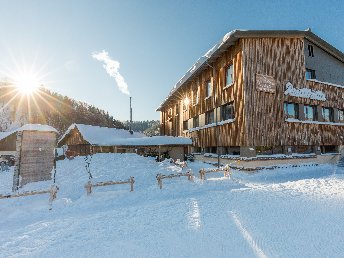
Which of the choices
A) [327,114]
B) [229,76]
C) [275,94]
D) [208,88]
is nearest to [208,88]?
[208,88]

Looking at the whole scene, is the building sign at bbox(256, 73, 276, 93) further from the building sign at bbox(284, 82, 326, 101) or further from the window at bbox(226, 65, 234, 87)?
the window at bbox(226, 65, 234, 87)

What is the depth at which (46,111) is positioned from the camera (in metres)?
69.1

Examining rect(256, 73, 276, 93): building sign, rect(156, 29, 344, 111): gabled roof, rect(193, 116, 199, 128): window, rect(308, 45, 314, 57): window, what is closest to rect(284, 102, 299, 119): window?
rect(256, 73, 276, 93): building sign

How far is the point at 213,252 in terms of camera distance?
475 centimetres

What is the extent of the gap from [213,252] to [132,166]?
583 inches

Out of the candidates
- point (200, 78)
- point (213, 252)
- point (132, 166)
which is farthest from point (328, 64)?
point (213, 252)

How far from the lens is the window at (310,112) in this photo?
18922 mm

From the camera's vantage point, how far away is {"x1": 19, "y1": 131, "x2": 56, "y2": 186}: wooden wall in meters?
13.7

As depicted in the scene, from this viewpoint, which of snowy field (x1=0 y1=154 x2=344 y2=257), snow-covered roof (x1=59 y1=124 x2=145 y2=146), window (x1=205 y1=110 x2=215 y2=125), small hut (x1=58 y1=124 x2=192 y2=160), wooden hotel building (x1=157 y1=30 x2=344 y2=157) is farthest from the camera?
snow-covered roof (x1=59 y1=124 x2=145 y2=146)

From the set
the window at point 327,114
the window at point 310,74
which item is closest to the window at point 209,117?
the window at point 310,74

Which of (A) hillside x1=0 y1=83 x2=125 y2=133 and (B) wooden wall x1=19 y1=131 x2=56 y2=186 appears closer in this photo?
(B) wooden wall x1=19 y1=131 x2=56 y2=186

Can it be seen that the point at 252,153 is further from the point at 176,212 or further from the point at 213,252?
the point at 213,252

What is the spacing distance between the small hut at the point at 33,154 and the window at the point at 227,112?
12.8 m

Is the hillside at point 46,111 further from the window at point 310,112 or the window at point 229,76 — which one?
the window at point 310,112
